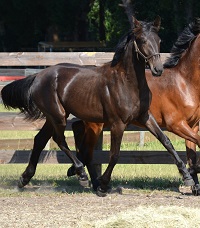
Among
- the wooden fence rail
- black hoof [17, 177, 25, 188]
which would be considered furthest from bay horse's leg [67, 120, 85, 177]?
black hoof [17, 177, 25, 188]

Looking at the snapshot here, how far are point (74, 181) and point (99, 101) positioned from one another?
1.67 meters

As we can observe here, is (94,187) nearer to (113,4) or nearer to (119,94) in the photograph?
(119,94)

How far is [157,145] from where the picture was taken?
49.6 ft

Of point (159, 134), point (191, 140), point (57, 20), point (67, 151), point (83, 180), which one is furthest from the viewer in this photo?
point (57, 20)

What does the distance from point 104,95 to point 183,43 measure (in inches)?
56.5

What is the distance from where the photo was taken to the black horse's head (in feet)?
29.2

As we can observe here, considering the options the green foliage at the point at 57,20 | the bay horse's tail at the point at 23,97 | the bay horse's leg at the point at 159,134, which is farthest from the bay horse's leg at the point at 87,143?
the green foliage at the point at 57,20

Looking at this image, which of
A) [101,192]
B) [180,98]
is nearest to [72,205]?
[101,192]

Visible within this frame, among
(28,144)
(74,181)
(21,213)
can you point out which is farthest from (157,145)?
(21,213)

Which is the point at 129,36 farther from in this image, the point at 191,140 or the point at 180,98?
the point at 191,140

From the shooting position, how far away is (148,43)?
9.01m

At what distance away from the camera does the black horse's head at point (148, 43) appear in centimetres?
891

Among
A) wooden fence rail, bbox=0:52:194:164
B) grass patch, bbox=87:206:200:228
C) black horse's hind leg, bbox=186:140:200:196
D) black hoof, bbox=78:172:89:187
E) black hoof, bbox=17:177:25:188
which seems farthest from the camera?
wooden fence rail, bbox=0:52:194:164

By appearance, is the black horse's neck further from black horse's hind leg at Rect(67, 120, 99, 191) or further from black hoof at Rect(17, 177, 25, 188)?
black hoof at Rect(17, 177, 25, 188)
